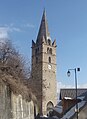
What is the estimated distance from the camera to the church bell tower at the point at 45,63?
289ft

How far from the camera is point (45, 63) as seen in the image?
93.4 m

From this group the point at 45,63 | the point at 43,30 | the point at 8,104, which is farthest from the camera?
the point at 43,30

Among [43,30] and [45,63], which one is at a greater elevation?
[43,30]

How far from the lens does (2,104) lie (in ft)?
59.3

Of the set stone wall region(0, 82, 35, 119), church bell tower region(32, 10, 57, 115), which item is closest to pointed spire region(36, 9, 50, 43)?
church bell tower region(32, 10, 57, 115)

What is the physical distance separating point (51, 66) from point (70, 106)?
5687 cm

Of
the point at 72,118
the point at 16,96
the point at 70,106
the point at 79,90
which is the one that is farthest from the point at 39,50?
the point at 16,96

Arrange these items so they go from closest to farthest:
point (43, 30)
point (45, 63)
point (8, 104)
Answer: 1. point (8, 104)
2. point (45, 63)
3. point (43, 30)

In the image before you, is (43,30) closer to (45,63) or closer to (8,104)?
(45,63)

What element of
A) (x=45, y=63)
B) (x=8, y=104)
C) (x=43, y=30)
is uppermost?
(x=43, y=30)

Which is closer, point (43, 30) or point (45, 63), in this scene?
point (45, 63)

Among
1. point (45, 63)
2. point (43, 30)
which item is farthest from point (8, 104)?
point (43, 30)

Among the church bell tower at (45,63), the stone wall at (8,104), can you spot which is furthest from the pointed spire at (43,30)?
the stone wall at (8,104)

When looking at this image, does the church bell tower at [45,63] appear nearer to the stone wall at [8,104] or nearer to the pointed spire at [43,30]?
the pointed spire at [43,30]
